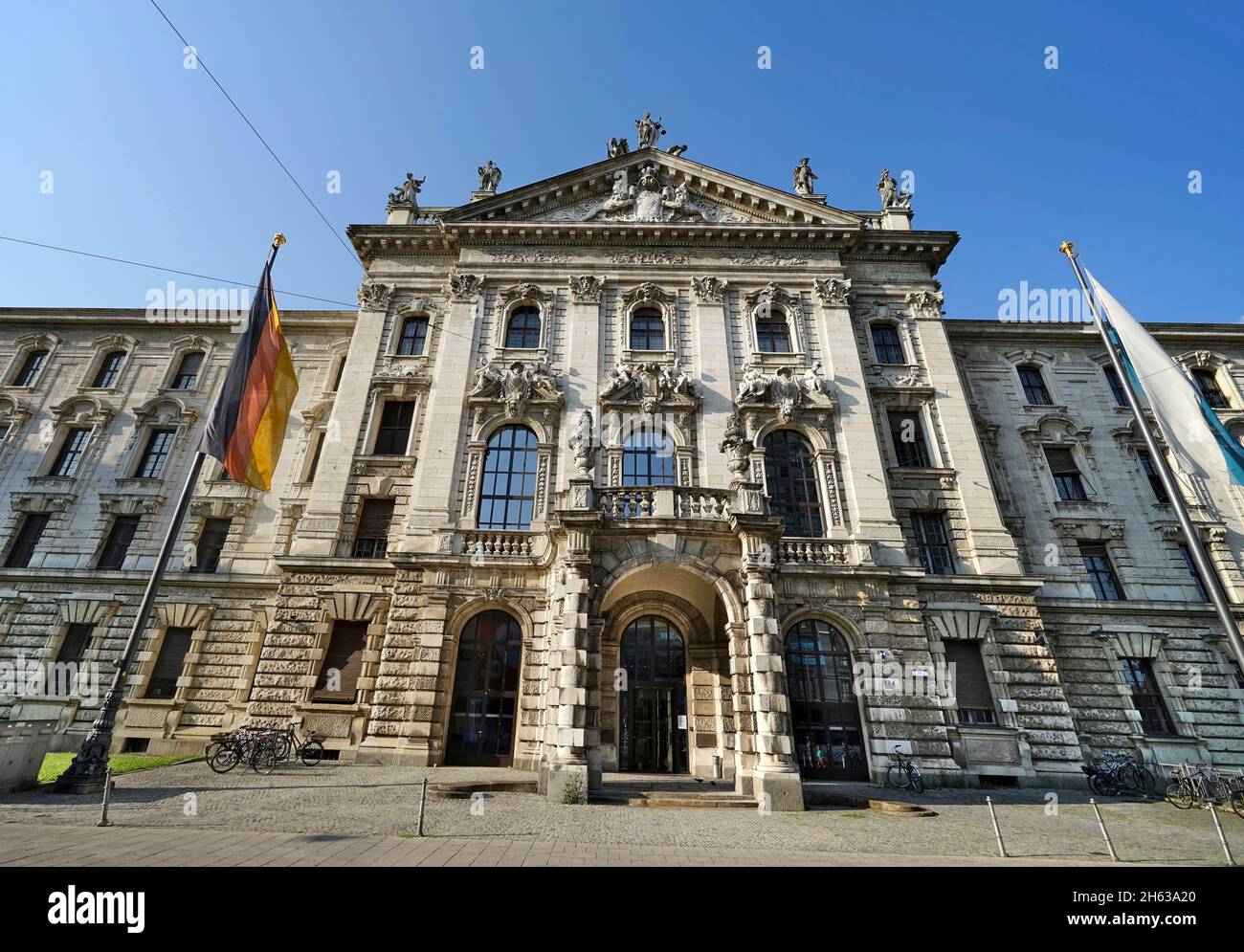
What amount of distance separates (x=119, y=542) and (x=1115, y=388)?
4412cm

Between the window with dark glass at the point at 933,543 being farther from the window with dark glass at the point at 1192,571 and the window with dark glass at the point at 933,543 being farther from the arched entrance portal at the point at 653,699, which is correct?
the window with dark glass at the point at 1192,571

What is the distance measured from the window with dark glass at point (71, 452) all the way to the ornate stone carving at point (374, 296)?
14314 millimetres

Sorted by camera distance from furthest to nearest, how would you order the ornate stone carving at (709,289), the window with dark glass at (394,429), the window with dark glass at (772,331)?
1. the ornate stone carving at (709,289)
2. the window with dark glass at (772,331)
3. the window with dark glass at (394,429)

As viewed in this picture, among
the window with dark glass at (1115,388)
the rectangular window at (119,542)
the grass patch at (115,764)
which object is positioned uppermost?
the window with dark glass at (1115,388)

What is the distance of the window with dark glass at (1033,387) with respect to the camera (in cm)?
2533

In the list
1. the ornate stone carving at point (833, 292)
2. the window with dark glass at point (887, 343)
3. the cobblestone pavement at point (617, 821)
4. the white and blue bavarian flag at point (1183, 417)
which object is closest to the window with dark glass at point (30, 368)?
the cobblestone pavement at point (617, 821)

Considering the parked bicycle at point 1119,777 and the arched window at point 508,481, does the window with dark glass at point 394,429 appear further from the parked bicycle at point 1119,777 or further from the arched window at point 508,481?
the parked bicycle at point 1119,777

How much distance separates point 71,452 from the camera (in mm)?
25438

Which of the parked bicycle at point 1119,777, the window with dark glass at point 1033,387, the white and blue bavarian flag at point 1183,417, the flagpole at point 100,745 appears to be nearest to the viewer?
the white and blue bavarian flag at point 1183,417

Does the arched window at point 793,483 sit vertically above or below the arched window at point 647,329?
below

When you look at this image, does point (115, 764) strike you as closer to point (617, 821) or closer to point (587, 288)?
point (617, 821)

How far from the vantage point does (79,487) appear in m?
24.1

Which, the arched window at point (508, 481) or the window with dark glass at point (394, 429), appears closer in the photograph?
the arched window at point (508, 481)
